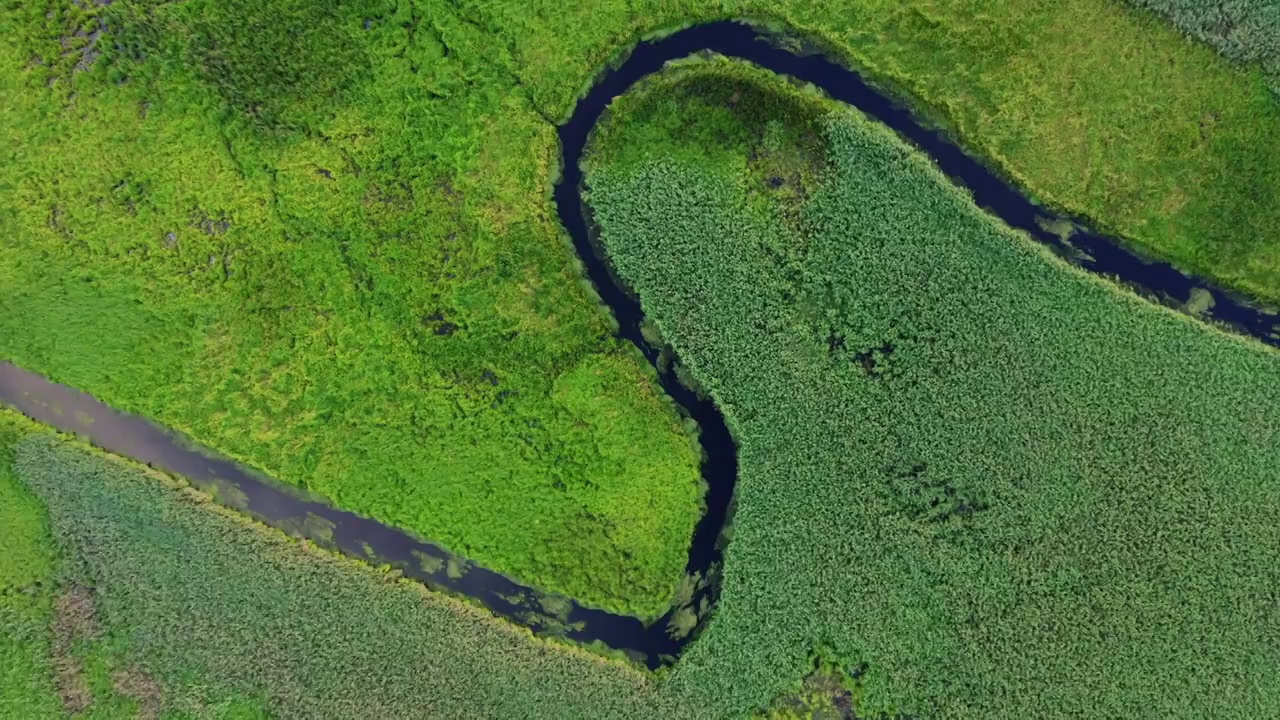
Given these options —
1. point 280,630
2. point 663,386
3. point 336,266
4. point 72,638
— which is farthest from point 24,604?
point 663,386

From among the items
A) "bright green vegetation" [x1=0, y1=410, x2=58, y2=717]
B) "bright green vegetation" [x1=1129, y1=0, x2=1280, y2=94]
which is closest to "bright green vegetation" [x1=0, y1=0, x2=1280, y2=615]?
"bright green vegetation" [x1=0, y1=410, x2=58, y2=717]

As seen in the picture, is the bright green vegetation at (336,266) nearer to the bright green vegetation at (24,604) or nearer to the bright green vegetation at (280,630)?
the bright green vegetation at (280,630)

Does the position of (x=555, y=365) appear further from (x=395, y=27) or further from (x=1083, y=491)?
(x=1083, y=491)

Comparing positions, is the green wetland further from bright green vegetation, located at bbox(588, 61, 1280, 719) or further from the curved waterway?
the curved waterway

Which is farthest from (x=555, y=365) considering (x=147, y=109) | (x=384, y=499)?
(x=147, y=109)

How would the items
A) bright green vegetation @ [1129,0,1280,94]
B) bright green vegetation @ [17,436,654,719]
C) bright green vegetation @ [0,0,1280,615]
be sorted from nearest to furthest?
bright green vegetation @ [1129,0,1280,94] → bright green vegetation @ [17,436,654,719] → bright green vegetation @ [0,0,1280,615]

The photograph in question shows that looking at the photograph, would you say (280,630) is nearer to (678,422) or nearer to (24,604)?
(24,604)

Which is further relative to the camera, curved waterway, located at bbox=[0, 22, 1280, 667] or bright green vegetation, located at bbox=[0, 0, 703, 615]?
bright green vegetation, located at bbox=[0, 0, 703, 615]
